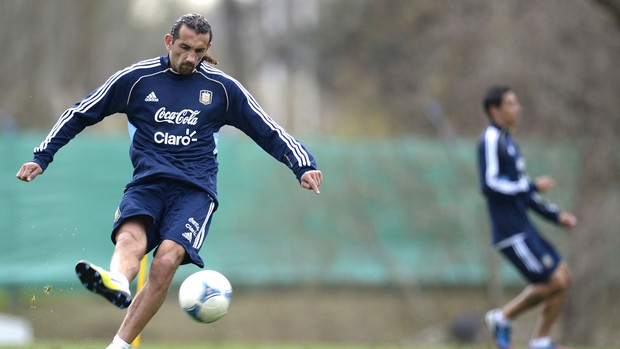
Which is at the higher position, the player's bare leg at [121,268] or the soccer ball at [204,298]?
the player's bare leg at [121,268]

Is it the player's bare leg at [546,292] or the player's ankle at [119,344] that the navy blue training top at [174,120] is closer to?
the player's ankle at [119,344]

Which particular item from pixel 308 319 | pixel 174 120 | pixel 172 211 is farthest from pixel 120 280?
pixel 308 319

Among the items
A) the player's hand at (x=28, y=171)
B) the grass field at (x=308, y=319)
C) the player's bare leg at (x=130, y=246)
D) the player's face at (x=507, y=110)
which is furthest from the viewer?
the grass field at (x=308, y=319)

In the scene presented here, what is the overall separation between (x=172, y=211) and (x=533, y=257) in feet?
15.4

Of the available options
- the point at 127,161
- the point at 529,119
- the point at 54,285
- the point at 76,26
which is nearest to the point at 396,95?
the point at 529,119

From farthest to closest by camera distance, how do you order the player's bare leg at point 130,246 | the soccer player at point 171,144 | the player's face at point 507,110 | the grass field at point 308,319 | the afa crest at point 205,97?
1. the grass field at point 308,319
2. the player's face at point 507,110
3. the afa crest at point 205,97
4. the soccer player at point 171,144
5. the player's bare leg at point 130,246

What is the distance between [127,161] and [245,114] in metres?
8.44

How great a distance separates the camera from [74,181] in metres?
14.8

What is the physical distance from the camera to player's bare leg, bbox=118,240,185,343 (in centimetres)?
634

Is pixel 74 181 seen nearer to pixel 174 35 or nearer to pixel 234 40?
pixel 174 35

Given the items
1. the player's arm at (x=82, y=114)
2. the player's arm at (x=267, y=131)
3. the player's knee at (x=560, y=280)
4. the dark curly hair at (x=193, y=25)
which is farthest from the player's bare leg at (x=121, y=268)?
the player's knee at (x=560, y=280)

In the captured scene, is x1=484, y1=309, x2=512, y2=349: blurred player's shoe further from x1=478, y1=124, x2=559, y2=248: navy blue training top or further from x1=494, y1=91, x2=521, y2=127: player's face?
x1=494, y1=91, x2=521, y2=127: player's face

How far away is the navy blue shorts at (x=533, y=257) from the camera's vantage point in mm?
10164

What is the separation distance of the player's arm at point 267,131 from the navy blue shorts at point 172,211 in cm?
56
